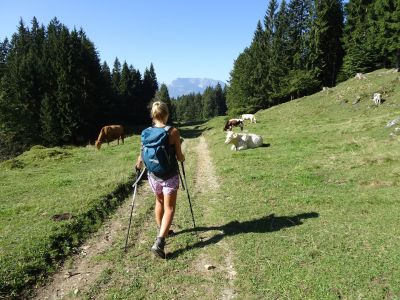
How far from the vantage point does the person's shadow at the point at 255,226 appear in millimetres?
8375

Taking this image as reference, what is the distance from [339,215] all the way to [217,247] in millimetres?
3685

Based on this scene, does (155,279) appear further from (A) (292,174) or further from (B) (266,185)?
(A) (292,174)

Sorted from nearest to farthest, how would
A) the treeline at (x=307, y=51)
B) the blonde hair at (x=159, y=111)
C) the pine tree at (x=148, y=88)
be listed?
the blonde hair at (x=159, y=111), the treeline at (x=307, y=51), the pine tree at (x=148, y=88)

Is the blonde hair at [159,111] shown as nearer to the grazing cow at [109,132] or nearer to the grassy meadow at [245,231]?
the grassy meadow at [245,231]

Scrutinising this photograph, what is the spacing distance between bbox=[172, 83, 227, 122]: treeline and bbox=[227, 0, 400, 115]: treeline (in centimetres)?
7108

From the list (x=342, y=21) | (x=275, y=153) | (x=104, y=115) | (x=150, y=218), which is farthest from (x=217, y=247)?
(x=342, y=21)

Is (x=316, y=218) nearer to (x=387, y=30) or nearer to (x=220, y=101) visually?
(x=387, y=30)

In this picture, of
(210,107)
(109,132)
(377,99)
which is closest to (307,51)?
(377,99)

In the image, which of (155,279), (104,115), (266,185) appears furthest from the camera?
(104,115)

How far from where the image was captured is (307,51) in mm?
64500

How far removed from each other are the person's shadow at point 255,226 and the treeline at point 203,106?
132 m

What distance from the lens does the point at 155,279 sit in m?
6.57

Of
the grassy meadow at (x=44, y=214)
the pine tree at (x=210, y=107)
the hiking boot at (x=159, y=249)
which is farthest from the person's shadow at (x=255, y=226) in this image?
the pine tree at (x=210, y=107)

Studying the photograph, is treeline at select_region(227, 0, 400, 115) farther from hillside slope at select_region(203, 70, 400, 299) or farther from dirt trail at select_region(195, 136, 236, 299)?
dirt trail at select_region(195, 136, 236, 299)
